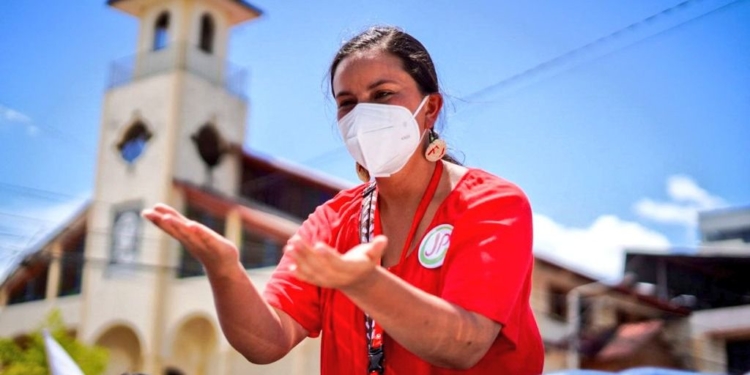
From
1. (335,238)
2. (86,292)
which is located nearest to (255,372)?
(86,292)

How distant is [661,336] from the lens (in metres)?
11.9

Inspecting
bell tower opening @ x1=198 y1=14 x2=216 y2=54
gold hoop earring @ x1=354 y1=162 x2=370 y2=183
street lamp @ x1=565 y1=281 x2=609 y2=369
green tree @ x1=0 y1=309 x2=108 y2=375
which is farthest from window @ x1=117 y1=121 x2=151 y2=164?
gold hoop earring @ x1=354 y1=162 x2=370 y2=183

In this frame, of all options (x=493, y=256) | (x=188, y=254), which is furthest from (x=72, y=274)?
(x=493, y=256)

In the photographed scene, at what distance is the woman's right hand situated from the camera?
108 cm

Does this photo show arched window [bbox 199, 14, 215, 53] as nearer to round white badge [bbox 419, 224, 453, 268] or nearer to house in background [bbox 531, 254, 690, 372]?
house in background [bbox 531, 254, 690, 372]

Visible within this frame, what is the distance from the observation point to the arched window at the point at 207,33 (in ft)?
44.5

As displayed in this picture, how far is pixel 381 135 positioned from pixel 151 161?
11.8m

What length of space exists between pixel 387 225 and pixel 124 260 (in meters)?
11.4

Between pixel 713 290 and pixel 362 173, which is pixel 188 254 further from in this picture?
pixel 362 173

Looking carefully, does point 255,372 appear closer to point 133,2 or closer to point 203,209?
point 203,209

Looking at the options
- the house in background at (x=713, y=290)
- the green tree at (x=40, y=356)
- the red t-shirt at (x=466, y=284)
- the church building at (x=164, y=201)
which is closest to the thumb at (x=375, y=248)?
the red t-shirt at (x=466, y=284)

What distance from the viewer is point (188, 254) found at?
39.4 ft

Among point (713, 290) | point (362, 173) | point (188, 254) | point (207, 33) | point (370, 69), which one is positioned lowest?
point (362, 173)

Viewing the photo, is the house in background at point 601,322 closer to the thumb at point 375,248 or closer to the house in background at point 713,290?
the house in background at point 713,290
